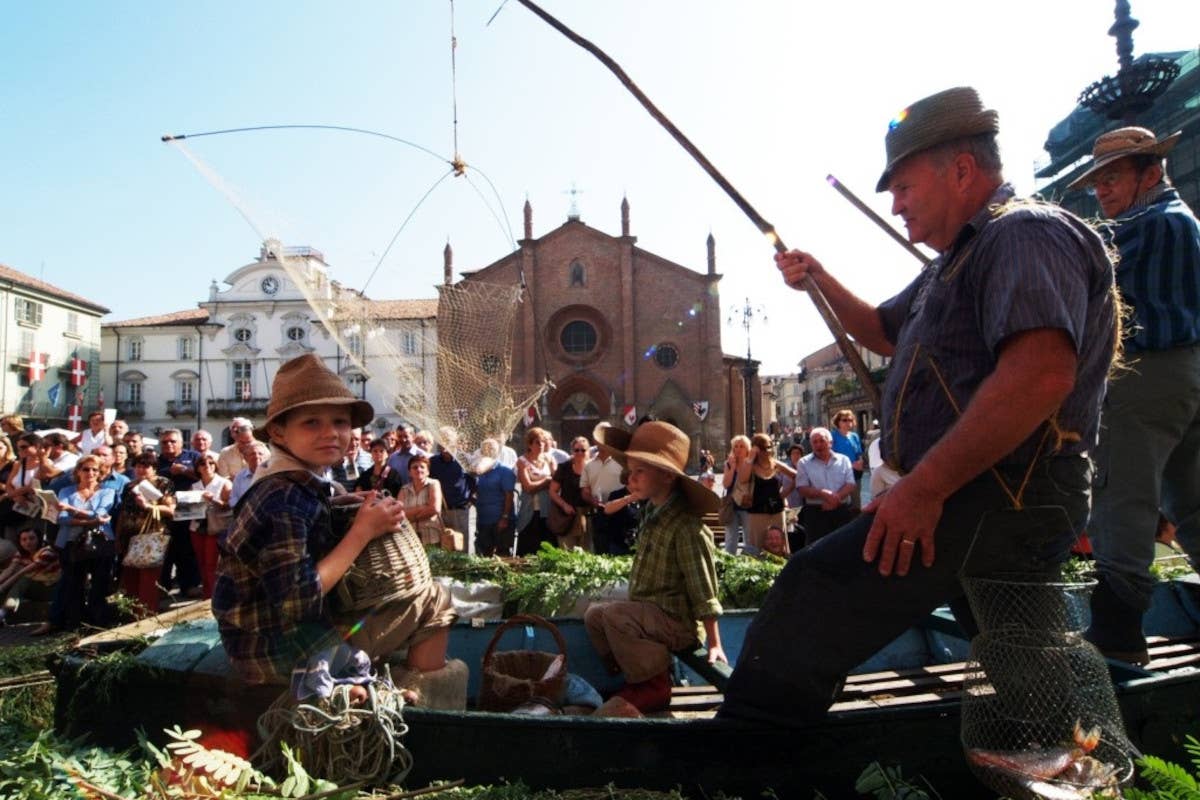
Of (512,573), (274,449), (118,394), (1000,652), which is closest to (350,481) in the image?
(512,573)

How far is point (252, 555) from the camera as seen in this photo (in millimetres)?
2926

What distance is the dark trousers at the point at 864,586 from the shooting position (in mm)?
2449

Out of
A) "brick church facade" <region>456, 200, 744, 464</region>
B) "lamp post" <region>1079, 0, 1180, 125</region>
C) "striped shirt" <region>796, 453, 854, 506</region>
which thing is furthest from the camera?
"brick church facade" <region>456, 200, 744, 464</region>

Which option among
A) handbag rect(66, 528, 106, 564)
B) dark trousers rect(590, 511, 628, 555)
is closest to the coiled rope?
dark trousers rect(590, 511, 628, 555)

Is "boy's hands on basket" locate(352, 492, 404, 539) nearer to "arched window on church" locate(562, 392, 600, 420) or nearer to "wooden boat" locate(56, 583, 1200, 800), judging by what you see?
"wooden boat" locate(56, 583, 1200, 800)

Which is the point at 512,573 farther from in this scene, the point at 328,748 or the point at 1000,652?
the point at 1000,652

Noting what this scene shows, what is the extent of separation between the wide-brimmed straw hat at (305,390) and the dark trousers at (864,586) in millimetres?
1733

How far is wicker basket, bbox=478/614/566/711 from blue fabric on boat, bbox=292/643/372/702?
905 mm

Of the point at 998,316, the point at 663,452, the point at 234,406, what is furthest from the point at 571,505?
the point at 234,406

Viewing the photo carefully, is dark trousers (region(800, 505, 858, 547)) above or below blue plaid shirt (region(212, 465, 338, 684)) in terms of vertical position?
below

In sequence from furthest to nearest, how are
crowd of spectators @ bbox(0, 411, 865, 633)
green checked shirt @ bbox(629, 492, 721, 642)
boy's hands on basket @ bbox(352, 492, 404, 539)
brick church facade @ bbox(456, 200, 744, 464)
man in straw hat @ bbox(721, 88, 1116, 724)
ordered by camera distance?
brick church facade @ bbox(456, 200, 744, 464) < crowd of spectators @ bbox(0, 411, 865, 633) < green checked shirt @ bbox(629, 492, 721, 642) < boy's hands on basket @ bbox(352, 492, 404, 539) < man in straw hat @ bbox(721, 88, 1116, 724)

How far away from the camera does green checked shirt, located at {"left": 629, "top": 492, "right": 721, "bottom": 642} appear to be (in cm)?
428

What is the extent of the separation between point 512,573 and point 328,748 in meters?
3.53

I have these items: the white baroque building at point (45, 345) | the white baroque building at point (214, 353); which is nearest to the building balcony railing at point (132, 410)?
the white baroque building at point (214, 353)
